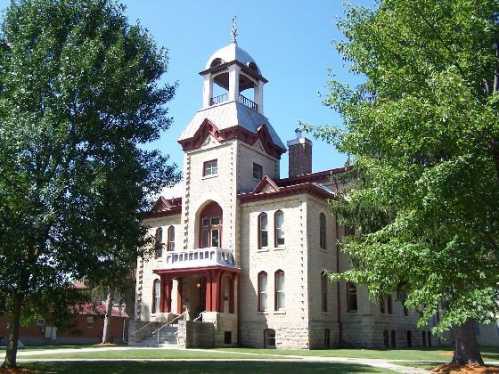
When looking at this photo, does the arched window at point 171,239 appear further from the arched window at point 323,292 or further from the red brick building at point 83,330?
the arched window at point 323,292

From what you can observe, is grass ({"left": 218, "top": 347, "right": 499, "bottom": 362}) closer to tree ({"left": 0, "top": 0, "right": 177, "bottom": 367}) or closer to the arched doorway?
the arched doorway

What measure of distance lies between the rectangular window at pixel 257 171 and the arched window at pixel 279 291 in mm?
7700

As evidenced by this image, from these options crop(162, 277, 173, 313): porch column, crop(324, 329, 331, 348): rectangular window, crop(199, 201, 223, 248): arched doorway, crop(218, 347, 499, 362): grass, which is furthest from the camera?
crop(199, 201, 223, 248): arched doorway

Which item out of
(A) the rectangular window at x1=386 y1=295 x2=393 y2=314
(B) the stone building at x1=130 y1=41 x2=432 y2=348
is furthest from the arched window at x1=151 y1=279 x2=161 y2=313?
(A) the rectangular window at x1=386 y1=295 x2=393 y2=314

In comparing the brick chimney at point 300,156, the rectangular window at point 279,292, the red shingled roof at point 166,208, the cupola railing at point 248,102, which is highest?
the cupola railing at point 248,102

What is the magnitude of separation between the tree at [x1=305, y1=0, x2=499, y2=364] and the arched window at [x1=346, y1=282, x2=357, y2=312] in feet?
68.5

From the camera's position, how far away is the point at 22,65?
19.4 meters

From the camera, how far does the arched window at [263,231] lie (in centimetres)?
3559

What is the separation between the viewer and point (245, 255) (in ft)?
118

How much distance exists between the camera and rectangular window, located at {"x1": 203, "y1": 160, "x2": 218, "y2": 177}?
127 ft

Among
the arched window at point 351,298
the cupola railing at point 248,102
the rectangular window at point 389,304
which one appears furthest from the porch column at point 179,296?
the rectangular window at point 389,304

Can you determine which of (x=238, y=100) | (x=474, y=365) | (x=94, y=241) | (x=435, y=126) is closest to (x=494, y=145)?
(x=435, y=126)

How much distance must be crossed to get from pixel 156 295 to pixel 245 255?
27.1 ft

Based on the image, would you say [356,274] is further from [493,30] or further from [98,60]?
[98,60]
